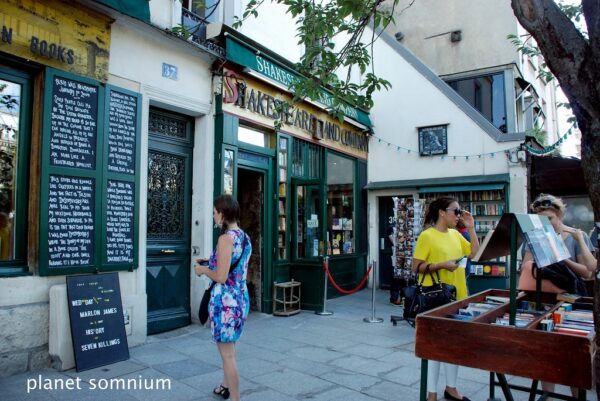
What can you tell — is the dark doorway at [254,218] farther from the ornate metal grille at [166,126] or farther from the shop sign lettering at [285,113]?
the ornate metal grille at [166,126]

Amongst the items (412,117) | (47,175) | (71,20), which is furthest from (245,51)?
(412,117)

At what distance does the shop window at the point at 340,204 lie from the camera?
33.7 feet

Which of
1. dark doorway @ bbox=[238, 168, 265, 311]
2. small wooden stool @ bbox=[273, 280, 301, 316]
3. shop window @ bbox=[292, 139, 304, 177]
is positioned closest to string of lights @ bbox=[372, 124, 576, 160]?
shop window @ bbox=[292, 139, 304, 177]

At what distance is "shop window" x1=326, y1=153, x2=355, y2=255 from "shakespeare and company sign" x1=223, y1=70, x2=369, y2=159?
0.39m

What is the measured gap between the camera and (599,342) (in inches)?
82.7

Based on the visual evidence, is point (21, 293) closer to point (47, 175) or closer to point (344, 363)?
point (47, 175)

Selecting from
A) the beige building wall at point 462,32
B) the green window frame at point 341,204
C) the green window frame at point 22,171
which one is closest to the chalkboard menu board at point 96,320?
the green window frame at point 22,171

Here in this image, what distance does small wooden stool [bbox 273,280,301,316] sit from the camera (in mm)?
7852

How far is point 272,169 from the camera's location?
26.7ft

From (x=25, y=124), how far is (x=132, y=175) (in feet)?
4.19

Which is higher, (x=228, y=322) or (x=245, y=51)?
(x=245, y=51)

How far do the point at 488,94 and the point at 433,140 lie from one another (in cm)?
263

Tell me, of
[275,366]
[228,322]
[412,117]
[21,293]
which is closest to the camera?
[228,322]

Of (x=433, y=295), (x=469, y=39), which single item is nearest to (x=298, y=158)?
(x=433, y=295)
